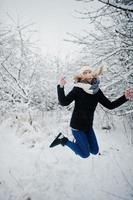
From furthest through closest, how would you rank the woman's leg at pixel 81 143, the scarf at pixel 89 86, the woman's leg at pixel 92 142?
the woman's leg at pixel 92 142 → the woman's leg at pixel 81 143 → the scarf at pixel 89 86

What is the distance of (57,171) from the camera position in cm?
472

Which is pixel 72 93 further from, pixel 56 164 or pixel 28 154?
pixel 28 154

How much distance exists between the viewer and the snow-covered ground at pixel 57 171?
401 centimetres

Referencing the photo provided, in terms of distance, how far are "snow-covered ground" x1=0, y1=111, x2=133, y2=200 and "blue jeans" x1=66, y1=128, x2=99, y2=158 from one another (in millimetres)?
675

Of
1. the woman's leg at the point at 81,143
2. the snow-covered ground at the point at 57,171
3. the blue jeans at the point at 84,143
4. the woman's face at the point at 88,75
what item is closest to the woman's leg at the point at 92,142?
the blue jeans at the point at 84,143

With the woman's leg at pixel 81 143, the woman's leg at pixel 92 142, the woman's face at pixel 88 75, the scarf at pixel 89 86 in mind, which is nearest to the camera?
the scarf at pixel 89 86

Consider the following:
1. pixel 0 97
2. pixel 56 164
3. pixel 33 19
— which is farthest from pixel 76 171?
pixel 33 19

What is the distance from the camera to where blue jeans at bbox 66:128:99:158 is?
4.12m

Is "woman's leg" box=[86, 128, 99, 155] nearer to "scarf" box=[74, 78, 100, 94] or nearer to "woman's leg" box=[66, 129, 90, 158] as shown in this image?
"woman's leg" box=[66, 129, 90, 158]

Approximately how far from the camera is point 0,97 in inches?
309

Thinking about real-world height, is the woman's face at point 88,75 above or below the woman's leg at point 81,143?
above

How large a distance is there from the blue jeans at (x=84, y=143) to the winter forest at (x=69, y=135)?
68cm

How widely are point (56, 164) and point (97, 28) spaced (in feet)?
11.8

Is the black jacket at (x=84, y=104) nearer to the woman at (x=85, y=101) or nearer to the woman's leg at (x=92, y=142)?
the woman at (x=85, y=101)
